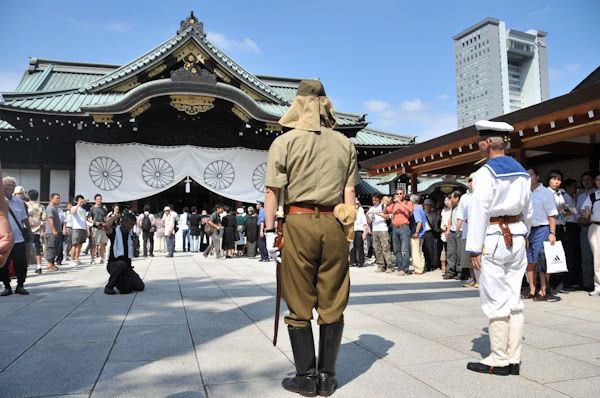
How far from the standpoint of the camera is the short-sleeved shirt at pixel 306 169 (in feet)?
8.57

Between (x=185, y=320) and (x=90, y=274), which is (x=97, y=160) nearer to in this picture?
(x=90, y=274)

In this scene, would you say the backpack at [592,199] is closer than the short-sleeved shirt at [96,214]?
Yes

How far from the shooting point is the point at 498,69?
68.9m

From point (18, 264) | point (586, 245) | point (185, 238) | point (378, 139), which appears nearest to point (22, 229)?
point (18, 264)

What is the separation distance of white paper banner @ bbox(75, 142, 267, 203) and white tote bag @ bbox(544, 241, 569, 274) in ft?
37.5

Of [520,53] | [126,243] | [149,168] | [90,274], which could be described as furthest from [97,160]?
[520,53]

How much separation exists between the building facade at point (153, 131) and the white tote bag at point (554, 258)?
34.5ft

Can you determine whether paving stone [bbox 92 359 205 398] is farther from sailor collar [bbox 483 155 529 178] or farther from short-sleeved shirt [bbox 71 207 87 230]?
short-sleeved shirt [bbox 71 207 87 230]

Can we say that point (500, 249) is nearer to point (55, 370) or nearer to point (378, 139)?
point (55, 370)

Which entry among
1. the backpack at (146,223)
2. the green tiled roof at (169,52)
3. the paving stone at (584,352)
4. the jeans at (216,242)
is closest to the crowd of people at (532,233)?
the paving stone at (584,352)

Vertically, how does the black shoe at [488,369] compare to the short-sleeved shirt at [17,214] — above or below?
below

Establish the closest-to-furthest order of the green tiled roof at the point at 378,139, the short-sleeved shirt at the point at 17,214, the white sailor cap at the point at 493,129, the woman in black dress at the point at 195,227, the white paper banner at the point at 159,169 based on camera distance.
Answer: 1. the white sailor cap at the point at 493,129
2. the short-sleeved shirt at the point at 17,214
3. the white paper banner at the point at 159,169
4. the woman in black dress at the point at 195,227
5. the green tiled roof at the point at 378,139

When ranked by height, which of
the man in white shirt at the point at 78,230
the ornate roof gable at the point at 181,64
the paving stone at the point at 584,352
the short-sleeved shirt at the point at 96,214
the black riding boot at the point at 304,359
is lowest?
the paving stone at the point at 584,352

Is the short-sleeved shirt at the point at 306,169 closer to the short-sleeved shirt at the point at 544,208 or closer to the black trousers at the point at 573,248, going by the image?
the short-sleeved shirt at the point at 544,208
